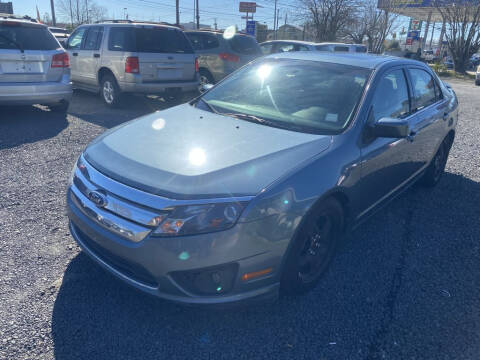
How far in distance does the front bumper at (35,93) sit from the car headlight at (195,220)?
5.51 metres

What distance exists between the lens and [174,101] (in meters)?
9.70

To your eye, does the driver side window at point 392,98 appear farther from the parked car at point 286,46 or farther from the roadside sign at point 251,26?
the roadside sign at point 251,26

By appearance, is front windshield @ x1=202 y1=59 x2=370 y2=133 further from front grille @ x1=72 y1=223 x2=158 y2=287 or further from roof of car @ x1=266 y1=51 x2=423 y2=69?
front grille @ x1=72 y1=223 x2=158 y2=287

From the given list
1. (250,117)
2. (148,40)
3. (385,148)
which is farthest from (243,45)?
(385,148)

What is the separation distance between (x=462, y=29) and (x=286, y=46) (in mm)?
25373

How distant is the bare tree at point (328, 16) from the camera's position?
112 feet

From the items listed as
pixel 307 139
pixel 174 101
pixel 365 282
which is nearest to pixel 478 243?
pixel 365 282

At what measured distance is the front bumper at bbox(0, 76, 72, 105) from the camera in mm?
6215

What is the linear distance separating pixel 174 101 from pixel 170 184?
25.9ft

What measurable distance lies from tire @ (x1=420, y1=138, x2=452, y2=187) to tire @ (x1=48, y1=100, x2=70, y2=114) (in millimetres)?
6188

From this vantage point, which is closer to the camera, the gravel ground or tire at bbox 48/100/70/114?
Result: the gravel ground

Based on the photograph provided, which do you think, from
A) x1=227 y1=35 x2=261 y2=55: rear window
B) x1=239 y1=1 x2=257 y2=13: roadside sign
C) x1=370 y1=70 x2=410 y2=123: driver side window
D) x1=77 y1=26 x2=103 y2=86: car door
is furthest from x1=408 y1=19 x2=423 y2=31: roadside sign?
x1=370 y1=70 x2=410 y2=123: driver side window

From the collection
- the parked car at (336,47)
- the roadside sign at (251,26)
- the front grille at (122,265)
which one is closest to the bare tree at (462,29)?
the roadside sign at (251,26)

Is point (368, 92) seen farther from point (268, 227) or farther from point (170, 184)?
point (170, 184)
